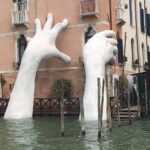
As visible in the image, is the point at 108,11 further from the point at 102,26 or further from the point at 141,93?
the point at 141,93

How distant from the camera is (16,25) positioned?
31.9 metres

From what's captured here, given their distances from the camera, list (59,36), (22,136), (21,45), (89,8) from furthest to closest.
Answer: (21,45) < (59,36) < (89,8) < (22,136)

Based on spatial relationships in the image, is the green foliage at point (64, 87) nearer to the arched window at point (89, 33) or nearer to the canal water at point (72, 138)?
the arched window at point (89, 33)

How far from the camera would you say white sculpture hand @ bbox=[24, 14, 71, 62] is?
27.8 meters

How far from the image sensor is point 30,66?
27625 mm

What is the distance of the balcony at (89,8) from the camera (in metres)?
29.0

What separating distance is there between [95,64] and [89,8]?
5.69 metres

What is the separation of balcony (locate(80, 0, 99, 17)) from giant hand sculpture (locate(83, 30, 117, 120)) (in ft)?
9.53

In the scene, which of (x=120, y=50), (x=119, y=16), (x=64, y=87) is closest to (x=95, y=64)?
(x=64, y=87)

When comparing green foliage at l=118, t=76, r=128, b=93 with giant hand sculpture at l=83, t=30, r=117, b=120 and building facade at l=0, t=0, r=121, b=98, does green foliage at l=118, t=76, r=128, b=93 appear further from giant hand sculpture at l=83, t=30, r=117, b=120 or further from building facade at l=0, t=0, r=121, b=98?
giant hand sculpture at l=83, t=30, r=117, b=120

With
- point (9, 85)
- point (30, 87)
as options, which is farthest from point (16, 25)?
point (30, 87)

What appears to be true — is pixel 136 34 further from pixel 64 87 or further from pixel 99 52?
pixel 99 52

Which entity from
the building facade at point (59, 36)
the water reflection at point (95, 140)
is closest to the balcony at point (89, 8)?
the building facade at point (59, 36)

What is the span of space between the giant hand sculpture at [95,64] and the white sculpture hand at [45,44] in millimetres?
3151
